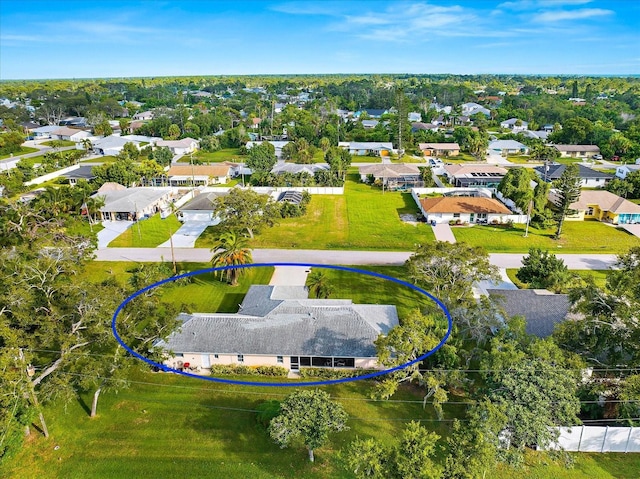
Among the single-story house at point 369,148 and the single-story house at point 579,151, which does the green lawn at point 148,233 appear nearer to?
the single-story house at point 369,148

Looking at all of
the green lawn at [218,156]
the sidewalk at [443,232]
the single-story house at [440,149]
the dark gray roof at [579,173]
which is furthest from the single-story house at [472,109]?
the sidewalk at [443,232]

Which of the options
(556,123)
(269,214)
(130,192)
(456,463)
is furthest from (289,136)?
(456,463)

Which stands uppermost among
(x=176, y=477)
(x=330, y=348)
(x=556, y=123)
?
(x=556, y=123)

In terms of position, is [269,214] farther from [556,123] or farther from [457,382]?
[556,123]

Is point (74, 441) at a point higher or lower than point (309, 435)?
lower

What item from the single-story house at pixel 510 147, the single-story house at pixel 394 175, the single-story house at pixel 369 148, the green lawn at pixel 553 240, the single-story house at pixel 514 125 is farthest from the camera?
the single-story house at pixel 514 125

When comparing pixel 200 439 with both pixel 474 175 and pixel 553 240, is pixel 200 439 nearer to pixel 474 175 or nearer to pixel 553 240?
pixel 553 240

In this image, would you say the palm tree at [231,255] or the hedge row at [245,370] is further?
the palm tree at [231,255]
